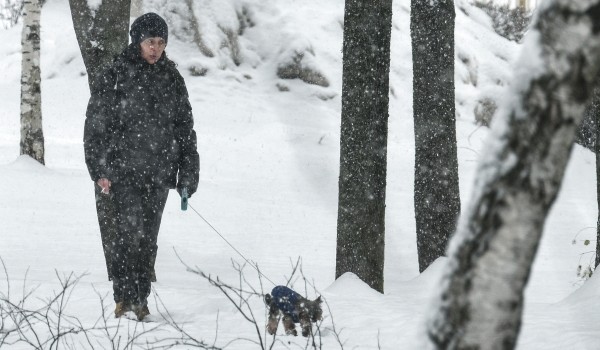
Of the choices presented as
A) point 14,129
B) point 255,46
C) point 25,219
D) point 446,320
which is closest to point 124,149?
point 446,320

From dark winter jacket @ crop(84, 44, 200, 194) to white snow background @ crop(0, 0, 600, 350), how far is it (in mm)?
785

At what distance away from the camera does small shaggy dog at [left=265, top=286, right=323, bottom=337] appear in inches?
164

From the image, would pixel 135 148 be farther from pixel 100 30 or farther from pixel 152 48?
pixel 100 30

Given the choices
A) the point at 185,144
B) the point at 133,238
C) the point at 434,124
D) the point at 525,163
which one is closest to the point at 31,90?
the point at 434,124

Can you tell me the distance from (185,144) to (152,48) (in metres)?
0.64

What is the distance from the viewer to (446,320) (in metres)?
1.32

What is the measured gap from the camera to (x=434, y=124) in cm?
Result: 723

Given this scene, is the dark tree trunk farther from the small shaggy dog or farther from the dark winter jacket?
the small shaggy dog

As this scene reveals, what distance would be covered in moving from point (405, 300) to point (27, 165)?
900cm

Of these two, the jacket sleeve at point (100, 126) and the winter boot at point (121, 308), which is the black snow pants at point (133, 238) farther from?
the jacket sleeve at point (100, 126)

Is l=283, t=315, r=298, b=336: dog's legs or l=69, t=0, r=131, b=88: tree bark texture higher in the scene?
l=69, t=0, r=131, b=88: tree bark texture

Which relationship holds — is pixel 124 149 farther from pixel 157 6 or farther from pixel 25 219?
pixel 157 6

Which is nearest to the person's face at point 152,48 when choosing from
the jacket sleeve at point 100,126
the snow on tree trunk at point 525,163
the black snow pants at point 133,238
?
the jacket sleeve at point 100,126

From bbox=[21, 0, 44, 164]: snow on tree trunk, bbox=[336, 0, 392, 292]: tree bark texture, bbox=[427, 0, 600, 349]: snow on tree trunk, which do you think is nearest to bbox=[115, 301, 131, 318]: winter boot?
bbox=[336, 0, 392, 292]: tree bark texture
